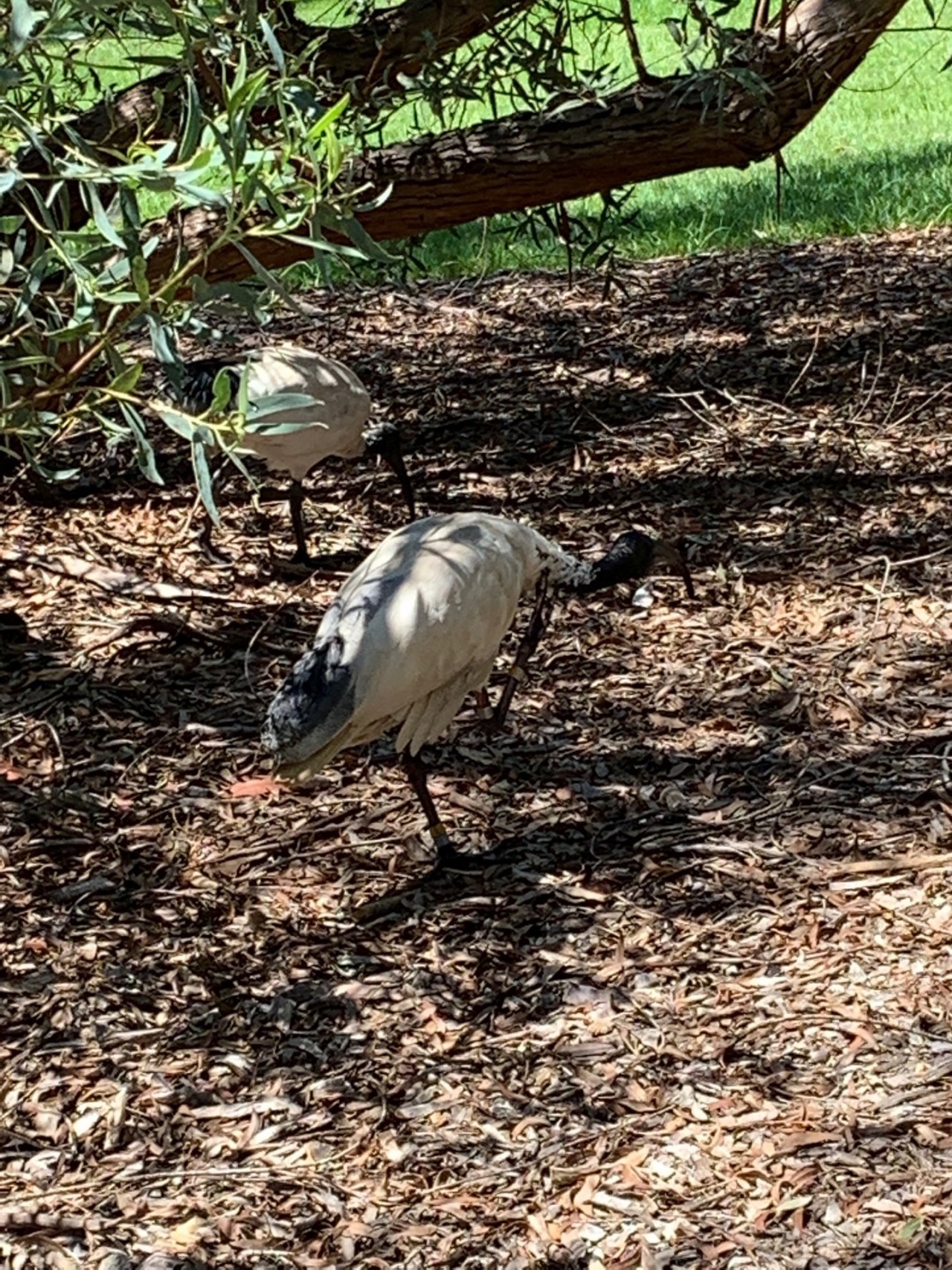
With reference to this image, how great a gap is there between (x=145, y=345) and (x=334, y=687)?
5111 mm

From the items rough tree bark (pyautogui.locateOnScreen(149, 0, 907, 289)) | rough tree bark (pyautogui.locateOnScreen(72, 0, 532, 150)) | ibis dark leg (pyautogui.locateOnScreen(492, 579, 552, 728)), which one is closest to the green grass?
rough tree bark (pyautogui.locateOnScreen(149, 0, 907, 289))

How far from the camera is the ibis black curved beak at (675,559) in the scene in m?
5.62

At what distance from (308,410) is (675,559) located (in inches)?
56.2

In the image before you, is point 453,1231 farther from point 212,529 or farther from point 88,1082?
point 212,529

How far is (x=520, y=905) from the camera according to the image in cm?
426

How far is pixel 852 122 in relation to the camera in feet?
49.2

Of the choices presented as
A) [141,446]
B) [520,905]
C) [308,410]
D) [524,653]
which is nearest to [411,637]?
[520,905]

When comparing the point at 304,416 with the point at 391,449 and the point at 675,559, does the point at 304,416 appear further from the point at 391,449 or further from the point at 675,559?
the point at 675,559

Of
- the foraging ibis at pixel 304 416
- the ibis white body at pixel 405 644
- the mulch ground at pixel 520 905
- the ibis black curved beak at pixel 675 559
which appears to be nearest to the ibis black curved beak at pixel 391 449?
the foraging ibis at pixel 304 416

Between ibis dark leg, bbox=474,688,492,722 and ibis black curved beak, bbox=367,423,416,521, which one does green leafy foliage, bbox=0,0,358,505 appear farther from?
ibis black curved beak, bbox=367,423,416,521

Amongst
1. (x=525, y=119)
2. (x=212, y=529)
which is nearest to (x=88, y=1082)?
(x=212, y=529)

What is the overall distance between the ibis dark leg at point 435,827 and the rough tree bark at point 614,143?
2350 mm

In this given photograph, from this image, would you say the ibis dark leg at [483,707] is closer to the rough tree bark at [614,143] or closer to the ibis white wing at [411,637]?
the ibis white wing at [411,637]

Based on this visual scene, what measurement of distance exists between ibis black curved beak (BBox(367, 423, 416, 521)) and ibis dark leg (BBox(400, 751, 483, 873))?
91.8 inches
